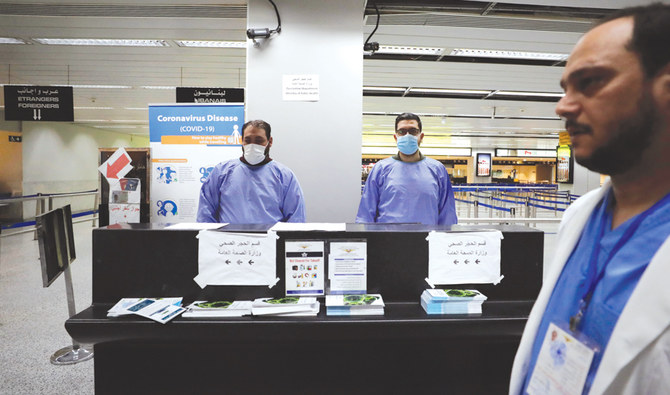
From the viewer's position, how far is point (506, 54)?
514 cm

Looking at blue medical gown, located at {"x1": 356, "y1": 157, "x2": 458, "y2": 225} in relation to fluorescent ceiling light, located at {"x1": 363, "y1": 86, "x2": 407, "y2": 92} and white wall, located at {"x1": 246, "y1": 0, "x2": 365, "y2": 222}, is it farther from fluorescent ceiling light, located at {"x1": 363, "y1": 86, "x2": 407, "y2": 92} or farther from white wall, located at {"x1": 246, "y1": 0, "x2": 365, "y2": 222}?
fluorescent ceiling light, located at {"x1": 363, "y1": 86, "x2": 407, "y2": 92}

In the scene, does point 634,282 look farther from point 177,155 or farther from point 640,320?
point 177,155

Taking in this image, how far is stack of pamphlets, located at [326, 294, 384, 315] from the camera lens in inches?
52.7

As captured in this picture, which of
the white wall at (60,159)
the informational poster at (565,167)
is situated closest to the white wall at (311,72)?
the white wall at (60,159)

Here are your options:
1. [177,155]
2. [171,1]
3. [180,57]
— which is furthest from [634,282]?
[180,57]

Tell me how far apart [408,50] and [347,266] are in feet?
14.4

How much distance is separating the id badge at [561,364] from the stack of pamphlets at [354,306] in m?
0.63

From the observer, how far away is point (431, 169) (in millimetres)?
2760

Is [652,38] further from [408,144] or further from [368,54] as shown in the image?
[368,54]

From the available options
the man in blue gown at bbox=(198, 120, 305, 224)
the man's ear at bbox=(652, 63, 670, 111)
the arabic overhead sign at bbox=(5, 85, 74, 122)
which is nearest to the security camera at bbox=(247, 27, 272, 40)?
the man in blue gown at bbox=(198, 120, 305, 224)

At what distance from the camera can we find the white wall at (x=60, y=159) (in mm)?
10516

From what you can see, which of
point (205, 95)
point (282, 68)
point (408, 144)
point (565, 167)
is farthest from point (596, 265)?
point (565, 167)

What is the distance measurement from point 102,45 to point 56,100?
180 centimetres

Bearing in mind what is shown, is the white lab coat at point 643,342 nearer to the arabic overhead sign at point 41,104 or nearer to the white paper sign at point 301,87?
the white paper sign at point 301,87
